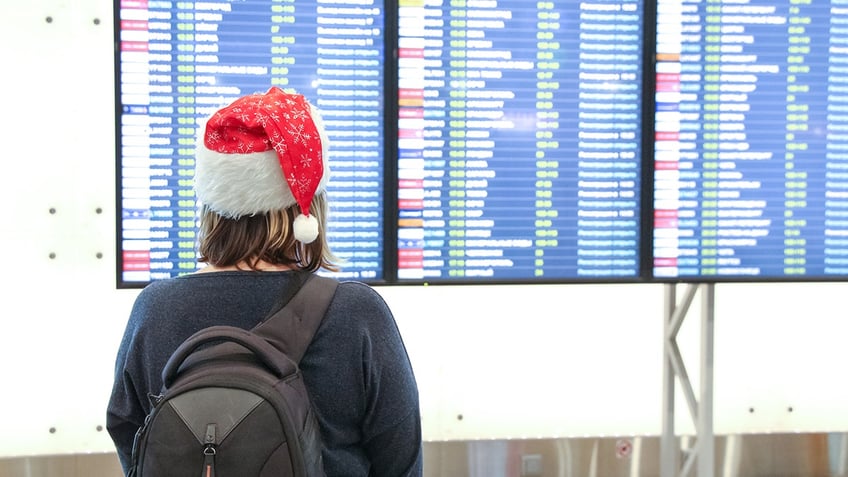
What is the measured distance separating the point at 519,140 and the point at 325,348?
1416 millimetres

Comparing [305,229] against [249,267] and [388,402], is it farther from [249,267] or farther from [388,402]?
[388,402]

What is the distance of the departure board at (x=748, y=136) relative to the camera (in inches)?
105

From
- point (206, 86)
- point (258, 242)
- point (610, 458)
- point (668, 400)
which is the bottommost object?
point (610, 458)

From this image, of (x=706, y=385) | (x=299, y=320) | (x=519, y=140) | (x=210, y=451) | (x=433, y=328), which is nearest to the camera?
(x=210, y=451)

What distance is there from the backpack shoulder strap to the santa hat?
8 centimetres

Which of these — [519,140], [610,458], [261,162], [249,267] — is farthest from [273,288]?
[610,458]

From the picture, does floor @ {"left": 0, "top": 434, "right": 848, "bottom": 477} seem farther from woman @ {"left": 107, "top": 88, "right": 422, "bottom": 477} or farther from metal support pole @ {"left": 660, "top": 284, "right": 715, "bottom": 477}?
woman @ {"left": 107, "top": 88, "right": 422, "bottom": 477}

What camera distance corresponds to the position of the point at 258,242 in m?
1.38

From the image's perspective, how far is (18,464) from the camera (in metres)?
2.81

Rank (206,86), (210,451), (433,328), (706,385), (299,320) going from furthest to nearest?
(433,328), (706,385), (206,86), (299,320), (210,451)

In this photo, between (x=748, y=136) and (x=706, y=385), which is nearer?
(x=748, y=136)

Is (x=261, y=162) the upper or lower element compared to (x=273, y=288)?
upper

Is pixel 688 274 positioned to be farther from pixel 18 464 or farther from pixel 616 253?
pixel 18 464

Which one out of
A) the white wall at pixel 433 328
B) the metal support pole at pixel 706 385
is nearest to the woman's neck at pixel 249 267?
the white wall at pixel 433 328
